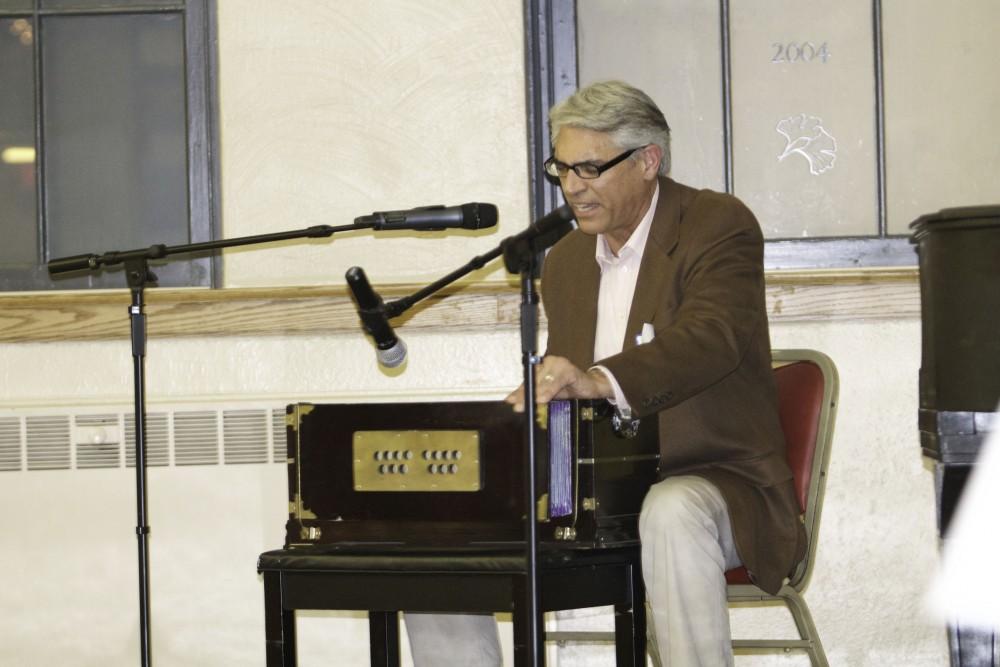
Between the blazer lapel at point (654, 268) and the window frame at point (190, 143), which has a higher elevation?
the window frame at point (190, 143)

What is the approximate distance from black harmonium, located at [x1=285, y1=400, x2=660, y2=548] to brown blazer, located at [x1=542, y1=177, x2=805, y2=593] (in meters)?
0.14

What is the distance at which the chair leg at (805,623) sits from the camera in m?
2.57

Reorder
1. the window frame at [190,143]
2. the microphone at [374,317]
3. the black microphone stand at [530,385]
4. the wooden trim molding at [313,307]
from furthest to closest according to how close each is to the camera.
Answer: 1. the window frame at [190,143]
2. the wooden trim molding at [313,307]
3. the microphone at [374,317]
4. the black microphone stand at [530,385]

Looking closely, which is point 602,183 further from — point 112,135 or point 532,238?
point 112,135

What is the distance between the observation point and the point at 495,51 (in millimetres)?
3395

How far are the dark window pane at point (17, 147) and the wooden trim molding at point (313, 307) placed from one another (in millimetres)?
171

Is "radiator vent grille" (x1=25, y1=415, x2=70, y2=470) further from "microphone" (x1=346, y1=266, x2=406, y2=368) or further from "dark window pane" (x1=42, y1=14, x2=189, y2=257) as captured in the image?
"microphone" (x1=346, y1=266, x2=406, y2=368)

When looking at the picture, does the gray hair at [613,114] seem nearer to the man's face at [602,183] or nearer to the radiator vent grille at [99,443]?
the man's face at [602,183]

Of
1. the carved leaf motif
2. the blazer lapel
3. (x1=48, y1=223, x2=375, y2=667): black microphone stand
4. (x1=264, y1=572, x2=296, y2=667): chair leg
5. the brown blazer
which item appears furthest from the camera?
the carved leaf motif

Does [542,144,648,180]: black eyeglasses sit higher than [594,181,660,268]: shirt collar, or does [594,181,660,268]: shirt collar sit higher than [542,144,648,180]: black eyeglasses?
[542,144,648,180]: black eyeglasses

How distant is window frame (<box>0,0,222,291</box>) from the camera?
11.4 ft

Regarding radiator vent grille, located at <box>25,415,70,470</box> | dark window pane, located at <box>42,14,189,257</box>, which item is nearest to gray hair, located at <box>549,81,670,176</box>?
dark window pane, located at <box>42,14,189,257</box>

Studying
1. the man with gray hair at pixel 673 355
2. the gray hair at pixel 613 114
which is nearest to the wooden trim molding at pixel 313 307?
the man with gray hair at pixel 673 355

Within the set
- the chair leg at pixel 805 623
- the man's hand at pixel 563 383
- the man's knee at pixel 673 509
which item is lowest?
the chair leg at pixel 805 623
